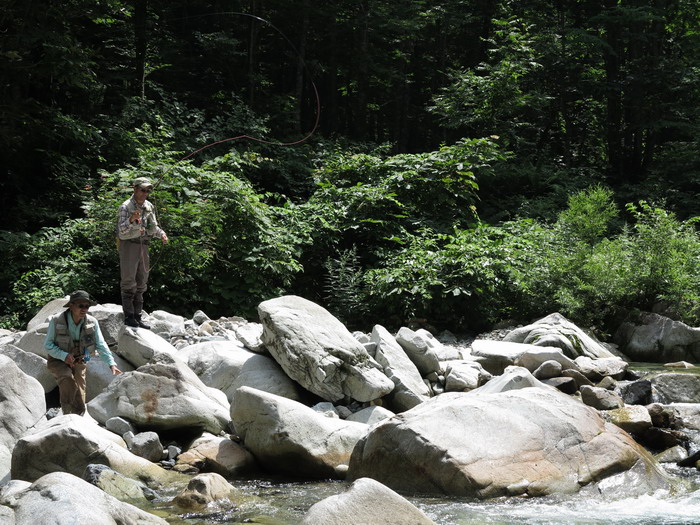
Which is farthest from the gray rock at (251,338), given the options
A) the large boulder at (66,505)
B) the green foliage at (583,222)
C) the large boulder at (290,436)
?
the green foliage at (583,222)

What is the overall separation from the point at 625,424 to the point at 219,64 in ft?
56.1

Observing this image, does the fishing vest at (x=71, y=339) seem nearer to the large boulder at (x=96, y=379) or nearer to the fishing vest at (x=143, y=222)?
the large boulder at (x=96, y=379)

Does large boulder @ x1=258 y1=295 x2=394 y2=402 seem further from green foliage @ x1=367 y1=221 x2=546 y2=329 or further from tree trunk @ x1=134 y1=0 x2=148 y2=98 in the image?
tree trunk @ x1=134 y1=0 x2=148 y2=98

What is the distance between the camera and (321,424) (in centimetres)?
661

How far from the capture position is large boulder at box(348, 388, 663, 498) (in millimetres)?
5633

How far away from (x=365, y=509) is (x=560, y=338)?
6.55 metres

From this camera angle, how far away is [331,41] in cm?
2347

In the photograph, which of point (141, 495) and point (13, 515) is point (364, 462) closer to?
point (141, 495)

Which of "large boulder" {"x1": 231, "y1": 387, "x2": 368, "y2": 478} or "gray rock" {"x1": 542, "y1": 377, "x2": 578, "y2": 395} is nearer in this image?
"large boulder" {"x1": 231, "y1": 387, "x2": 368, "y2": 478}

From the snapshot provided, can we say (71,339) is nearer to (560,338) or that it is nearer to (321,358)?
(321,358)

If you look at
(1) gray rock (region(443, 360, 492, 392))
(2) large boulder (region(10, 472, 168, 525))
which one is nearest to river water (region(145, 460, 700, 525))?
(2) large boulder (region(10, 472, 168, 525))

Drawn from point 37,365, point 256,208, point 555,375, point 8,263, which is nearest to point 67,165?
point 8,263

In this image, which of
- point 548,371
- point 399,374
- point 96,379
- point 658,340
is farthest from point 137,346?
point 658,340

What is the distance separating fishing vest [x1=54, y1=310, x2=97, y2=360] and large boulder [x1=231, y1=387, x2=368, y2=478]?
1.39m
